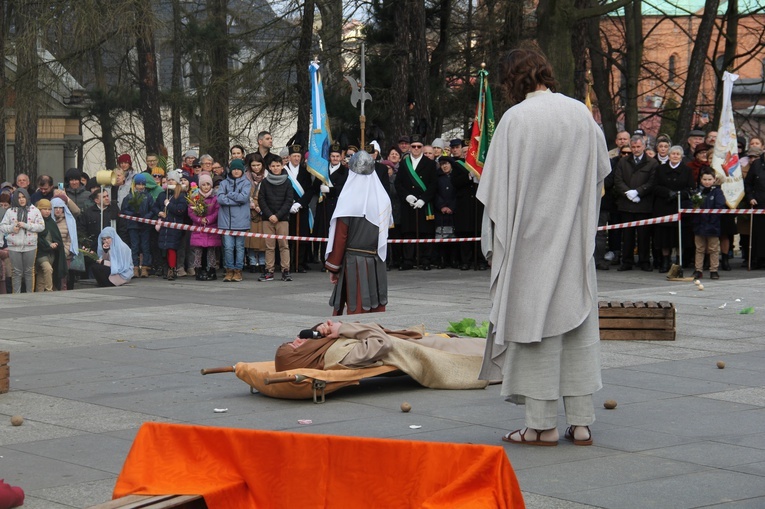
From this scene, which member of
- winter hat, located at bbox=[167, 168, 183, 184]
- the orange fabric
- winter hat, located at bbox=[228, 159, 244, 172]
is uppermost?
winter hat, located at bbox=[228, 159, 244, 172]

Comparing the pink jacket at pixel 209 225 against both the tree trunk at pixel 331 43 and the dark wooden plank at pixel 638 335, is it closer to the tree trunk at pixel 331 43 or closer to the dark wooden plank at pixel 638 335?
the tree trunk at pixel 331 43

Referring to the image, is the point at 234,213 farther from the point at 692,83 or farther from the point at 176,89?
the point at 176,89

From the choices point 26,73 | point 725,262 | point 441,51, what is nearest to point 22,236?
point 26,73

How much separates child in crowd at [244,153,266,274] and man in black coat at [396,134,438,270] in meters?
2.22

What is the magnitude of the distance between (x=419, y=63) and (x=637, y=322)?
13.7 meters

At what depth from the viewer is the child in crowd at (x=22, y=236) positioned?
1689 cm

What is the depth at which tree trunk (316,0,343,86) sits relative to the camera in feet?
83.6

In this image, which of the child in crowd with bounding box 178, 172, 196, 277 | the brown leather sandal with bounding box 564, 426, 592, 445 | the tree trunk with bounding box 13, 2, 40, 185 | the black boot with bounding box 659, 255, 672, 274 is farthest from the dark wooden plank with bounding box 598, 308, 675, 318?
the tree trunk with bounding box 13, 2, 40, 185

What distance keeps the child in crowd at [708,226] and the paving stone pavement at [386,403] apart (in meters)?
3.40

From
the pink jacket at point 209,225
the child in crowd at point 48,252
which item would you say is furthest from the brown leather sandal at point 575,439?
the child in crowd at point 48,252

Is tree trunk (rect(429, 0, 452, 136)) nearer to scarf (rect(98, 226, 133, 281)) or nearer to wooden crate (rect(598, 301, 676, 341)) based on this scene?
scarf (rect(98, 226, 133, 281))

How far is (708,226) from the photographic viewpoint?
17453mm

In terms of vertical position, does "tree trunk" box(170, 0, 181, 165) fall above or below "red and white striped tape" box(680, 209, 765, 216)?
above

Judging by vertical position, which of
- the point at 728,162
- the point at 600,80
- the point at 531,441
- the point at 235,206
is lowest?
the point at 531,441
